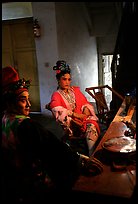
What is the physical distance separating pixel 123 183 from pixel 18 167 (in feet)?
2.24

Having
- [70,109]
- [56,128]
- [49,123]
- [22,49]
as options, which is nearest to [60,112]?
[70,109]

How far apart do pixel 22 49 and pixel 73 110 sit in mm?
3824

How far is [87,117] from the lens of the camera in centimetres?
316

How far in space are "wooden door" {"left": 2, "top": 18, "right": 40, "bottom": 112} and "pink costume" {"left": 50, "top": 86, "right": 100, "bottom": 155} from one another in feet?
11.0

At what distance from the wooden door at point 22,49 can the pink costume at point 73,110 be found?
334 centimetres

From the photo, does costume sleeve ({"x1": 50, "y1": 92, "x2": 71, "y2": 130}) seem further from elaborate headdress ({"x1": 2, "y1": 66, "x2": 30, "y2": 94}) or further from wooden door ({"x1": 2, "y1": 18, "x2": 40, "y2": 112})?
wooden door ({"x1": 2, "y1": 18, "x2": 40, "y2": 112})

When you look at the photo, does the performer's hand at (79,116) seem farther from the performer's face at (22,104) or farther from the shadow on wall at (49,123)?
the shadow on wall at (49,123)

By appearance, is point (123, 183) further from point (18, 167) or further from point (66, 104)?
point (66, 104)

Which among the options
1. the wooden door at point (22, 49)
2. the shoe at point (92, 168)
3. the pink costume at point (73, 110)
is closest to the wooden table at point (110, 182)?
the shoe at point (92, 168)

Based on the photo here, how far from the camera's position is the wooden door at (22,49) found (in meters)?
6.29

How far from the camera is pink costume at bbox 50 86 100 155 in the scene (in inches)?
116

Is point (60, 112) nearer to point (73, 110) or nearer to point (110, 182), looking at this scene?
point (73, 110)

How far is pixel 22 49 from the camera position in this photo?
645 centimetres

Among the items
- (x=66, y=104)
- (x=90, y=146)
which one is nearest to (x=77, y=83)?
(x=66, y=104)
